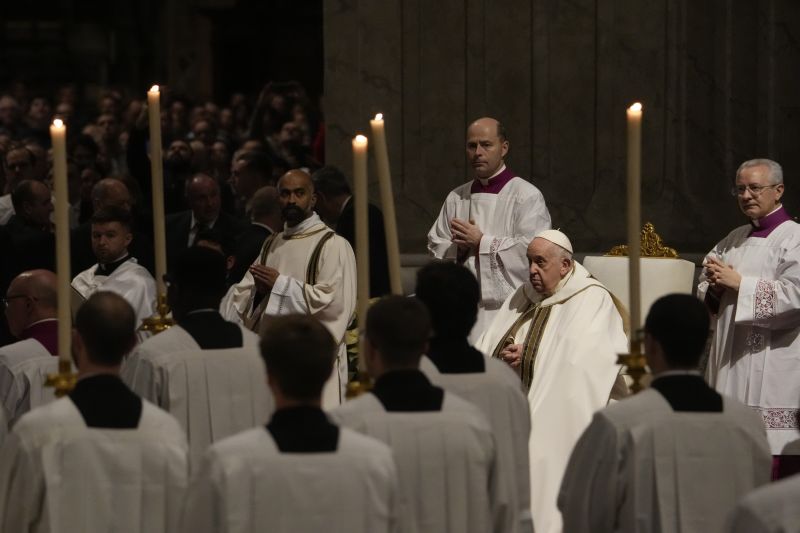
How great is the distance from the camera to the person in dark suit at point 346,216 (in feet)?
29.7

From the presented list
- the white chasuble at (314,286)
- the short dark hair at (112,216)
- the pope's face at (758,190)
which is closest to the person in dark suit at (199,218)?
the white chasuble at (314,286)

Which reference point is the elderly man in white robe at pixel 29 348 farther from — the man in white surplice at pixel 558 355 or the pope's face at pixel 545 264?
the pope's face at pixel 545 264

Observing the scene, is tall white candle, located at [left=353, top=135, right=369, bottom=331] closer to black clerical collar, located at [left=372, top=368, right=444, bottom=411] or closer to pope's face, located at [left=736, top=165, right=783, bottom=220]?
black clerical collar, located at [left=372, top=368, right=444, bottom=411]

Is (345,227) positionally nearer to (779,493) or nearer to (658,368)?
(658,368)

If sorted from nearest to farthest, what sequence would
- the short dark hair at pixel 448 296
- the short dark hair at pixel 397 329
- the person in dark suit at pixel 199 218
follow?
the short dark hair at pixel 397 329 → the short dark hair at pixel 448 296 → the person in dark suit at pixel 199 218

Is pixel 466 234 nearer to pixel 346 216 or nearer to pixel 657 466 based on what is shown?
pixel 346 216

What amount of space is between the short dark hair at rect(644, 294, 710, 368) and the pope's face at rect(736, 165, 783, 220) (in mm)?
3149

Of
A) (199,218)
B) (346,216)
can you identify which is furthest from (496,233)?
(199,218)

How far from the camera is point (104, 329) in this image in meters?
4.65

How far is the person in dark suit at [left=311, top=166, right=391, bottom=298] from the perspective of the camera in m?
9.04

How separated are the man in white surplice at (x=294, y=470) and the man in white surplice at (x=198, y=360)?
171 cm

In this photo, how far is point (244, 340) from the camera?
600 cm

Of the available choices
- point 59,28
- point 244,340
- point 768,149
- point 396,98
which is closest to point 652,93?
point 768,149

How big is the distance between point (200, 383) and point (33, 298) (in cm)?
101
